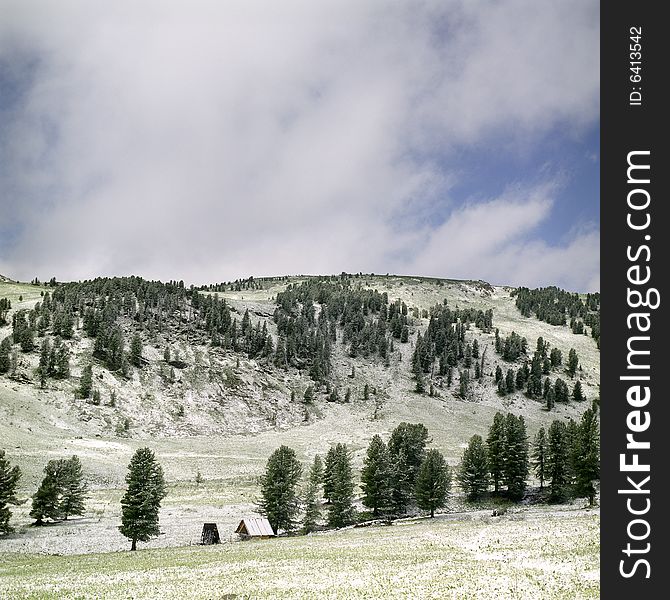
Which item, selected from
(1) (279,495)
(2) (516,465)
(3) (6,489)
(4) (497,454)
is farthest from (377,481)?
(3) (6,489)

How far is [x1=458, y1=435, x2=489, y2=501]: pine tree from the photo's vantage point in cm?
8112

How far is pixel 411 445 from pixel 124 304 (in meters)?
151

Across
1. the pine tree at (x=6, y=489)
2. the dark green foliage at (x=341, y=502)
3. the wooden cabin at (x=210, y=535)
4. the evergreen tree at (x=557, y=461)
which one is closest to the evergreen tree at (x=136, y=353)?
the pine tree at (x=6, y=489)

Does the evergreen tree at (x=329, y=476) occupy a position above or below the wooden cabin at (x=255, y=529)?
above

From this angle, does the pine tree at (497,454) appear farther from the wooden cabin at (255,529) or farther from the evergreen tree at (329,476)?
the wooden cabin at (255,529)

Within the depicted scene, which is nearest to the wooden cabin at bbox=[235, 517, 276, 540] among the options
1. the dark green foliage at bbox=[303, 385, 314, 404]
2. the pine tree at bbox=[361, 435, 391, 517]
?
the pine tree at bbox=[361, 435, 391, 517]

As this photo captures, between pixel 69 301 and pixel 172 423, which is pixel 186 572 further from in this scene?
pixel 69 301

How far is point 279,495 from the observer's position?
2635 inches

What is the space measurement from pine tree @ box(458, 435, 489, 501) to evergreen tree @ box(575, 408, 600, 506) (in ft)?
45.6

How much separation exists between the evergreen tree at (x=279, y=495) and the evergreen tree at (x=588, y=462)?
135 ft

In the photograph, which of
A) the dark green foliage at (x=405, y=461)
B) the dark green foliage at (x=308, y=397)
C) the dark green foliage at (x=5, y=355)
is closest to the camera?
the dark green foliage at (x=405, y=461)

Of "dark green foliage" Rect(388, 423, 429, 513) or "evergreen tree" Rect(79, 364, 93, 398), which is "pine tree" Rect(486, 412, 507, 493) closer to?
"dark green foliage" Rect(388, 423, 429, 513)

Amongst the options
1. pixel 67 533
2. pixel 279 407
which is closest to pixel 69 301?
pixel 279 407

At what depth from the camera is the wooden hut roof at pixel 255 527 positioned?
61.0m
